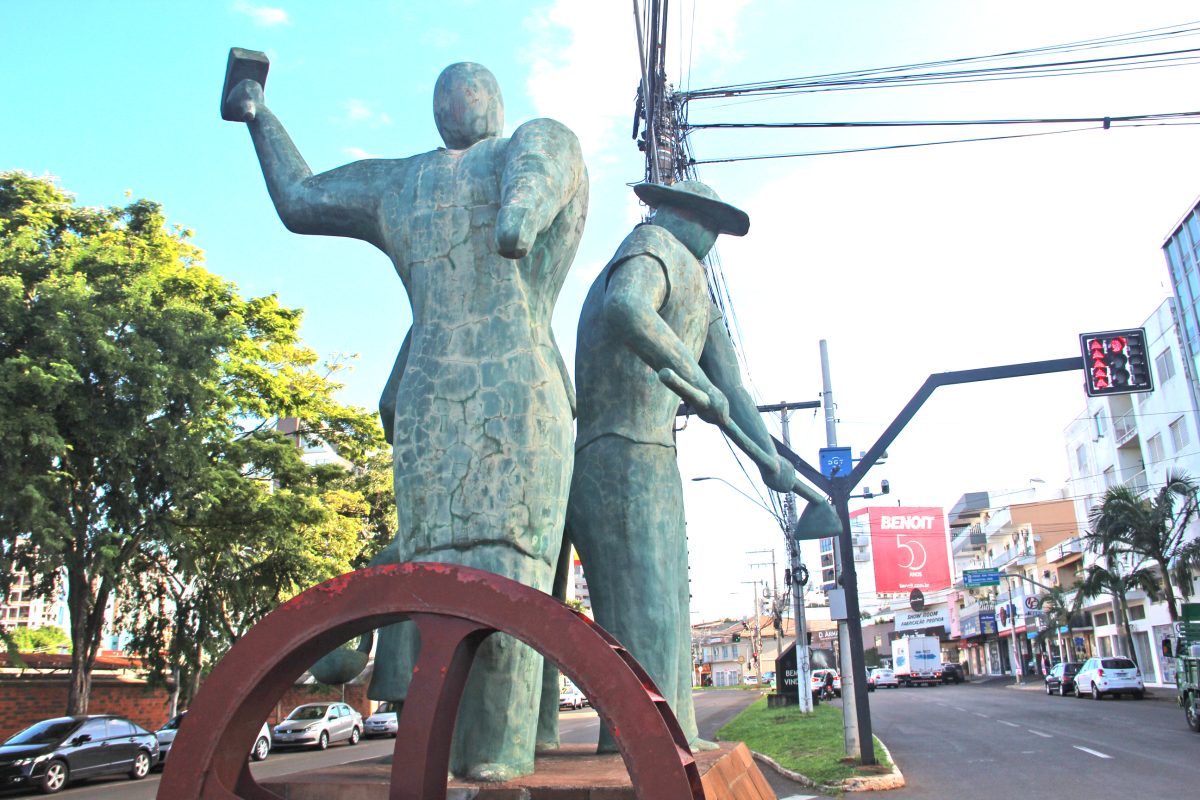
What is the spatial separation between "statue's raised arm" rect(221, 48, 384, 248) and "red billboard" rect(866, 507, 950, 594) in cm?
2522

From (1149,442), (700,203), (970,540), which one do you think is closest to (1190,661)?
(700,203)

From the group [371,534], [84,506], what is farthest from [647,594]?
[371,534]

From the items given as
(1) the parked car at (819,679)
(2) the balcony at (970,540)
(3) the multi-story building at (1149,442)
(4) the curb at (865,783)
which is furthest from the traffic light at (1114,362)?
(2) the balcony at (970,540)

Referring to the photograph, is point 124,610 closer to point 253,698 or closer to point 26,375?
point 26,375

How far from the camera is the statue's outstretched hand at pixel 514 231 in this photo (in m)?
2.90

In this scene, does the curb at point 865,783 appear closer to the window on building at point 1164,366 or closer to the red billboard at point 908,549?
the red billboard at point 908,549

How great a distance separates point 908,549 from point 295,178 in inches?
1050

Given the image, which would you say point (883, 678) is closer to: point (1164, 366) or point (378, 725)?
point (1164, 366)

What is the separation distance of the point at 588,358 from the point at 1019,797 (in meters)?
8.15

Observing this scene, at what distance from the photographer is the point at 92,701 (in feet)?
70.9

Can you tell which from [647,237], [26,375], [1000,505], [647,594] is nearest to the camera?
[647,594]

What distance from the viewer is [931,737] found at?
16.6 m

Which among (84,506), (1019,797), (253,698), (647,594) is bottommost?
(1019,797)

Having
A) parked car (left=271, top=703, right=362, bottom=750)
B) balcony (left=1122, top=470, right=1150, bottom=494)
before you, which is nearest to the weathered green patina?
parked car (left=271, top=703, right=362, bottom=750)
